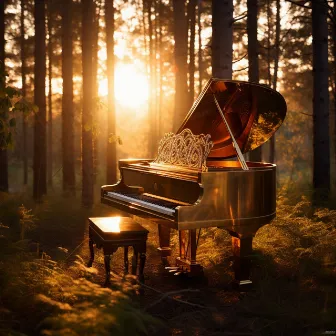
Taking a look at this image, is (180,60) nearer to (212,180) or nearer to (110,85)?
(110,85)

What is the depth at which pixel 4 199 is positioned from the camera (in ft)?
39.4

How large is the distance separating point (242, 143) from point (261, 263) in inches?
70.8

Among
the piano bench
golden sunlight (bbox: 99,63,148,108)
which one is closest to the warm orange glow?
the piano bench

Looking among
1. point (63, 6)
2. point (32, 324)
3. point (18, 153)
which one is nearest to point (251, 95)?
point (32, 324)

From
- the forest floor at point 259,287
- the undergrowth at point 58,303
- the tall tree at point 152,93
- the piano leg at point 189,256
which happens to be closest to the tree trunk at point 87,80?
the forest floor at point 259,287

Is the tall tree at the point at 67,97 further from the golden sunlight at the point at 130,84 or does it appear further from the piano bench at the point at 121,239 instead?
the golden sunlight at the point at 130,84

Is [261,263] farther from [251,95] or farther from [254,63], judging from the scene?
[254,63]

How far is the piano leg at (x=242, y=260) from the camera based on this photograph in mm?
6203

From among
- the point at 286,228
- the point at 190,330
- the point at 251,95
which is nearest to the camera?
the point at 190,330

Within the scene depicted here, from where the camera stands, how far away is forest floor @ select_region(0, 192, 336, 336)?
5.11m

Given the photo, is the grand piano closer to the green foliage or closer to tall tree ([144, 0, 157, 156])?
the green foliage

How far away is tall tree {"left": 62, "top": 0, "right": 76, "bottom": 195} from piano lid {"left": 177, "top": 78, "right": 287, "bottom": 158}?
8793 millimetres

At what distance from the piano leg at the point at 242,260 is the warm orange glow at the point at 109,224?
161 cm

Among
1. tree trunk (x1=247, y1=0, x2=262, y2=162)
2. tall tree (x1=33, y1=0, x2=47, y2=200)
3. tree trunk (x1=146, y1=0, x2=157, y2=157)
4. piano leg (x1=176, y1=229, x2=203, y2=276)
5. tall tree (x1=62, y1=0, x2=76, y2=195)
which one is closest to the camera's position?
piano leg (x1=176, y1=229, x2=203, y2=276)
